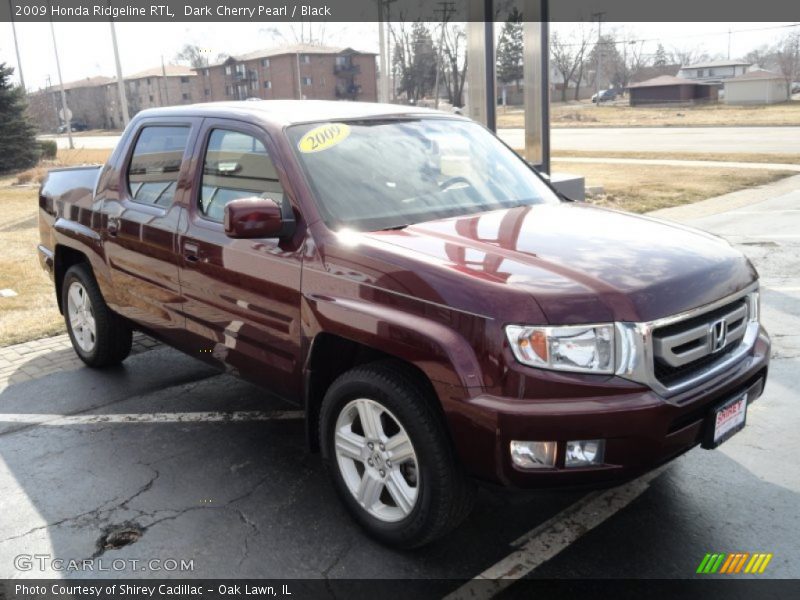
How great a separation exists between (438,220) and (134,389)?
2928 mm

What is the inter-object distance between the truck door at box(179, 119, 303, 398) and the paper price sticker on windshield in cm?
18

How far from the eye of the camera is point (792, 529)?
131 inches

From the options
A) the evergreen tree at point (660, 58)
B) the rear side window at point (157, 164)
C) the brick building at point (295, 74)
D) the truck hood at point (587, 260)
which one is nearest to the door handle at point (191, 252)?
the rear side window at point (157, 164)

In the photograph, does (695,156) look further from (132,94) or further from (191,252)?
(132,94)

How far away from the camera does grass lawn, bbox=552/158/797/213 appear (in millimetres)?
14453

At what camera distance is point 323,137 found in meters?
3.94

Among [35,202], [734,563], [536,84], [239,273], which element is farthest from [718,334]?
[35,202]

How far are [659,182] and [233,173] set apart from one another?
15.1m

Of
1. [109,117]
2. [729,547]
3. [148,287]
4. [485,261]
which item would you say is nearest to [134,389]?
[148,287]

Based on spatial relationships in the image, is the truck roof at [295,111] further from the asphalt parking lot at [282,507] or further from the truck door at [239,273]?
the asphalt parking lot at [282,507]

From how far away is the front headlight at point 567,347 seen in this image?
Answer: 9.06ft

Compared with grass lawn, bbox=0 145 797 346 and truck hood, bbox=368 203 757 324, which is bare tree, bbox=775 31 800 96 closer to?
grass lawn, bbox=0 145 797 346

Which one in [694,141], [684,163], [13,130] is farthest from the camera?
[694,141]

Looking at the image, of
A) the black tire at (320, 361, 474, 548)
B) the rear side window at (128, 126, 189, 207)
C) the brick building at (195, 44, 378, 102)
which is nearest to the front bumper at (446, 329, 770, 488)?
the black tire at (320, 361, 474, 548)
